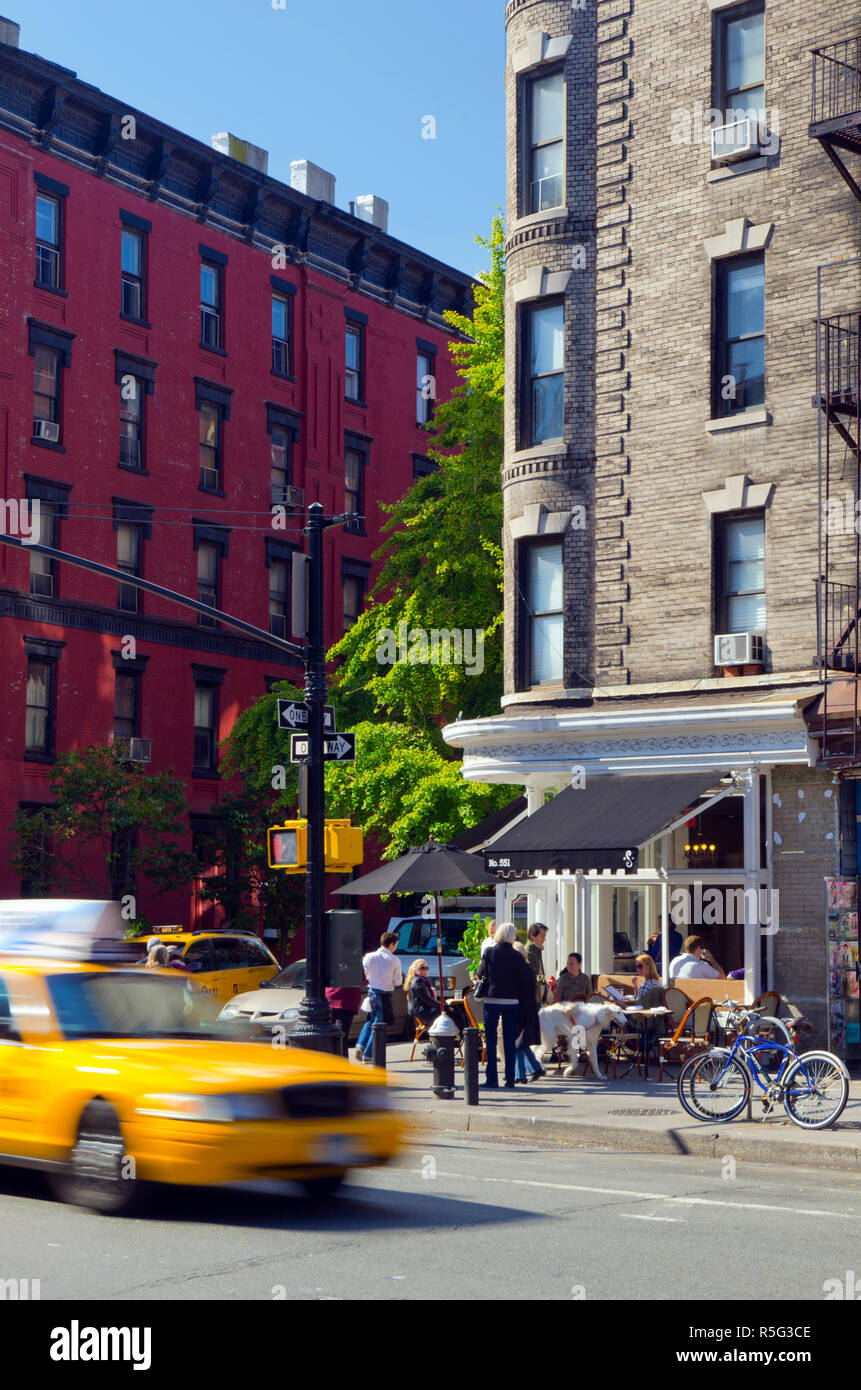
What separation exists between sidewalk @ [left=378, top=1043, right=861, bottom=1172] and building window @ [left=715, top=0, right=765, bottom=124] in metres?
12.8

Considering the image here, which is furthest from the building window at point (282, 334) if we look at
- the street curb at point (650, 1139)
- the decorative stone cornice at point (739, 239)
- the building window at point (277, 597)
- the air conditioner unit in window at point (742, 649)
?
the street curb at point (650, 1139)

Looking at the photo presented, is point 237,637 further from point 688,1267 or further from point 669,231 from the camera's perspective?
point 688,1267

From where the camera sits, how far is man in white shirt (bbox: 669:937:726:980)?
68.8ft

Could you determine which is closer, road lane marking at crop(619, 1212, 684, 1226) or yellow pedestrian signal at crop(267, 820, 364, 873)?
road lane marking at crop(619, 1212, 684, 1226)

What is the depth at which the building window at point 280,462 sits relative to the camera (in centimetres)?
4584

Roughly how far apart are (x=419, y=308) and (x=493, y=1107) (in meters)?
38.0

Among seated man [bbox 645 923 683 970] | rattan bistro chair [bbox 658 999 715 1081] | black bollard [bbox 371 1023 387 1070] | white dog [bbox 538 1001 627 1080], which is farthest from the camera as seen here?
seated man [bbox 645 923 683 970]

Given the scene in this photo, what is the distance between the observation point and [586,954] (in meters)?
23.5

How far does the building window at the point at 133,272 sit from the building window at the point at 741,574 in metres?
23.9

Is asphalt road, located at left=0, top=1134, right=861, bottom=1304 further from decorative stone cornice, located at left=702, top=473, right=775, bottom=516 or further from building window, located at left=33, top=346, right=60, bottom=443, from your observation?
building window, located at left=33, top=346, right=60, bottom=443

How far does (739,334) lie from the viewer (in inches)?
885

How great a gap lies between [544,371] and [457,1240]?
1684 cm

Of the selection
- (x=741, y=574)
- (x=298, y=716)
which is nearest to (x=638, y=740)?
(x=741, y=574)

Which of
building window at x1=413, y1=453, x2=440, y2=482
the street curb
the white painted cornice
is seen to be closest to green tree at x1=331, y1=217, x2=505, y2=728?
the white painted cornice
